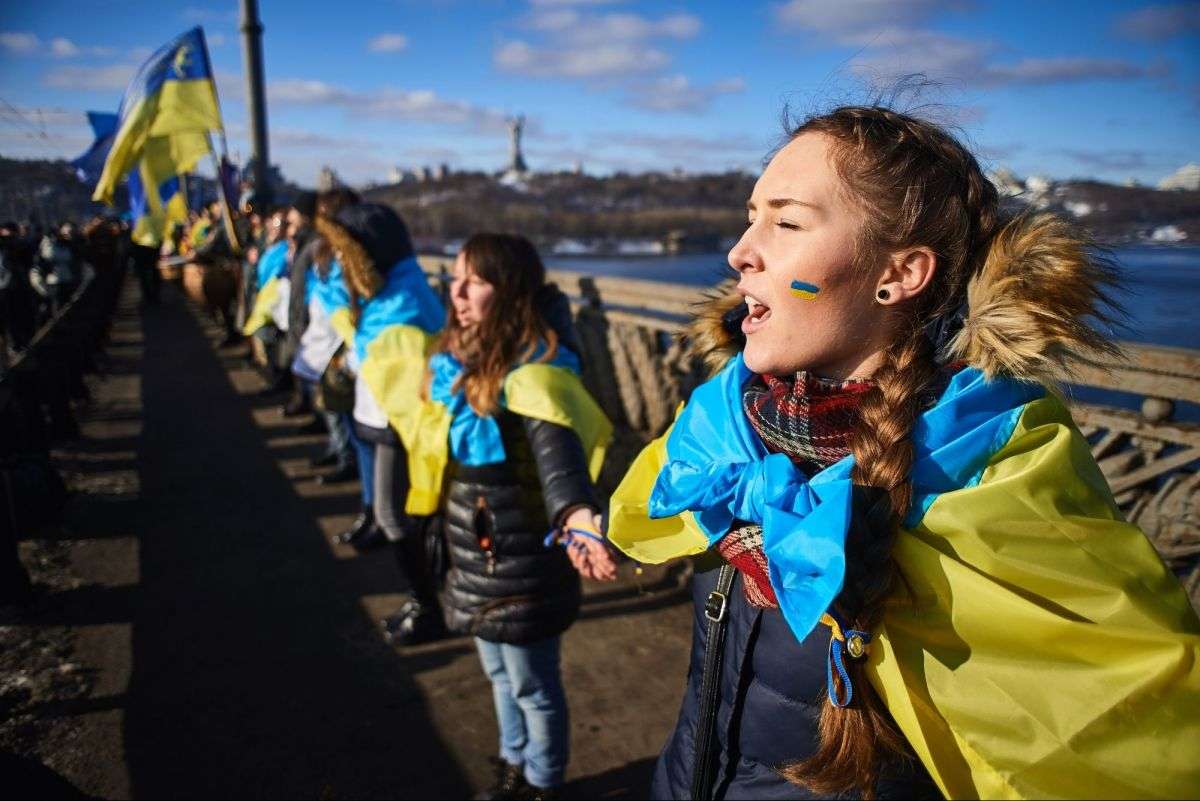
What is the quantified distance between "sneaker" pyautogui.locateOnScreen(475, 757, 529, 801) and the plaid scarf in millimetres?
1596

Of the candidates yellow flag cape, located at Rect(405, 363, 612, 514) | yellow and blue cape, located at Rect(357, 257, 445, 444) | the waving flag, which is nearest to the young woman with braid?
yellow flag cape, located at Rect(405, 363, 612, 514)

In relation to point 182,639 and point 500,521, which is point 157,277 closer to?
point 182,639

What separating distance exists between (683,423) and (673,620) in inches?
101

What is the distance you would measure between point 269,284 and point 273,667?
3.90 metres

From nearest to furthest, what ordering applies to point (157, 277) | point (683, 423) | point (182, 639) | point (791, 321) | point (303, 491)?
point (791, 321) < point (683, 423) < point (182, 639) < point (303, 491) < point (157, 277)

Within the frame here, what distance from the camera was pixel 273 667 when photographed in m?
3.45

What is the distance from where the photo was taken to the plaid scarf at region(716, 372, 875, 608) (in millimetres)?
1314

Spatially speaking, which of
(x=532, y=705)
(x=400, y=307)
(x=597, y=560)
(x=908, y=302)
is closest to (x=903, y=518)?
(x=908, y=302)

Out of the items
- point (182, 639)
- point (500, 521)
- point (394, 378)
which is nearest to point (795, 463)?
point (500, 521)

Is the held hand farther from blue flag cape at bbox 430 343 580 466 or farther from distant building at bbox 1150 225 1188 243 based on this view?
distant building at bbox 1150 225 1188 243

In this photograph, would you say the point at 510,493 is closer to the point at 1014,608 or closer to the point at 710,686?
the point at 710,686

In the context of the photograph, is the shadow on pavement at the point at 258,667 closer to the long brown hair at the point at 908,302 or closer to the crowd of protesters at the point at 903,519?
the crowd of protesters at the point at 903,519

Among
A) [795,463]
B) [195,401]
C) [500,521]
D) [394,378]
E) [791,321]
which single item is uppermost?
[791,321]

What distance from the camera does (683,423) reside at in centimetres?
158
